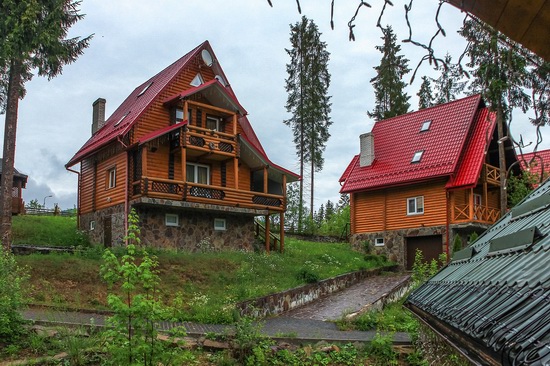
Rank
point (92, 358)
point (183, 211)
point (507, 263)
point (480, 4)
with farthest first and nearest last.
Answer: point (183, 211)
point (92, 358)
point (507, 263)
point (480, 4)

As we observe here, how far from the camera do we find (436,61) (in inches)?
69.6

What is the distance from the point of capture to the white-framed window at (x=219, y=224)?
24880mm

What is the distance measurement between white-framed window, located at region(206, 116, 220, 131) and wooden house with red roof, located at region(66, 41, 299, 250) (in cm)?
5

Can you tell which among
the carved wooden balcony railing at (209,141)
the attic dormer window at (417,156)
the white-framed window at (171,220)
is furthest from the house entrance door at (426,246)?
the white-framed window at (171,220)

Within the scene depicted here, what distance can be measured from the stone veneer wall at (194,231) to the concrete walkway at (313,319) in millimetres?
6239

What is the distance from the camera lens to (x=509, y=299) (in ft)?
7.62

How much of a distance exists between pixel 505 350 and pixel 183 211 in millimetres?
22324

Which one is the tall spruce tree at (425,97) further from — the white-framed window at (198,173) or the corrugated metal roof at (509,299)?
the corrugated metal roof at (509,299)

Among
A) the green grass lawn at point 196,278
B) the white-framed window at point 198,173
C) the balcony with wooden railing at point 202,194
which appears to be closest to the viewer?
the green grass lawn at point 196,278

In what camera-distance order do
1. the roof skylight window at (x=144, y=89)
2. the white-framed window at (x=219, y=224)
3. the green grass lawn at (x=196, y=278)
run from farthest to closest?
the roof skylight window at (x=144, y=89), the white-framed window at (x=219, y=224), the green grass lawn at (x=196, y=278)

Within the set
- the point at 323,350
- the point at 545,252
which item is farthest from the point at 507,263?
the point at 323,350

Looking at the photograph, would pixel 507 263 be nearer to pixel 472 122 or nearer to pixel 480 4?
pixel 480 4

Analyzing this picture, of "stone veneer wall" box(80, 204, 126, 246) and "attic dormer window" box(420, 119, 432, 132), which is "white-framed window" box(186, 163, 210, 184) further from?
"attic dormer window" box(420, 119, 432, 132)

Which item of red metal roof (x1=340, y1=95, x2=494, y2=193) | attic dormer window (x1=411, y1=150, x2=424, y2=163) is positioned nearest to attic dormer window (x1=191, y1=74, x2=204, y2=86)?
red metal roof (x1=340, y1=95, x2=494, y2=193)
